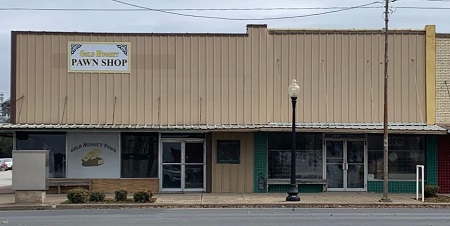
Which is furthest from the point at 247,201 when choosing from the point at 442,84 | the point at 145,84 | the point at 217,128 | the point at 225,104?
the point at 442,84

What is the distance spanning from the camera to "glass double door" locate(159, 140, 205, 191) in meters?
25.5

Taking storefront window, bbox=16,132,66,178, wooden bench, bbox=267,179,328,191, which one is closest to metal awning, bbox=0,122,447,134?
storefront window, bbox=16,132,66,178

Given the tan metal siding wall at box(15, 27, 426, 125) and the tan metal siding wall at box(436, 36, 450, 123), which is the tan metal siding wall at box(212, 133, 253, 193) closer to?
the tan metal siding wall at box(15, 27, 426, 125)

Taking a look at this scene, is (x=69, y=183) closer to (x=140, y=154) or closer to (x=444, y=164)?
(x=140, y=154)

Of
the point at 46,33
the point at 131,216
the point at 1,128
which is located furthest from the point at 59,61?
the point at 131,216

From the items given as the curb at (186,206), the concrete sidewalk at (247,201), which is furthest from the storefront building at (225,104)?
the curb at (186,206)

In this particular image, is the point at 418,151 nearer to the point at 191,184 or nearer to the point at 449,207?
the point at 449,207

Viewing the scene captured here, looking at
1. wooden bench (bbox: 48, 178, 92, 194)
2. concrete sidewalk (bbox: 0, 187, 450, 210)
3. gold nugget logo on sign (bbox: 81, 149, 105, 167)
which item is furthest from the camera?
gold nugget logo on sign (bbox: 81, 149, 105, 167)

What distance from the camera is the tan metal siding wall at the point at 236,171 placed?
25281 mm

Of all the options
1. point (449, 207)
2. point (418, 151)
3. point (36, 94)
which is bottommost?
→ point (449, 207)

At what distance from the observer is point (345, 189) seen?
25781 millimetres

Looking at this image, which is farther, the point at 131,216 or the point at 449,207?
the point at 449,207

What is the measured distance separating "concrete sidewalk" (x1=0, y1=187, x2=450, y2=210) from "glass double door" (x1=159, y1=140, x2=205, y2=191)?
1.07 m

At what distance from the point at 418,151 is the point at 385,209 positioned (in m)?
6.35
